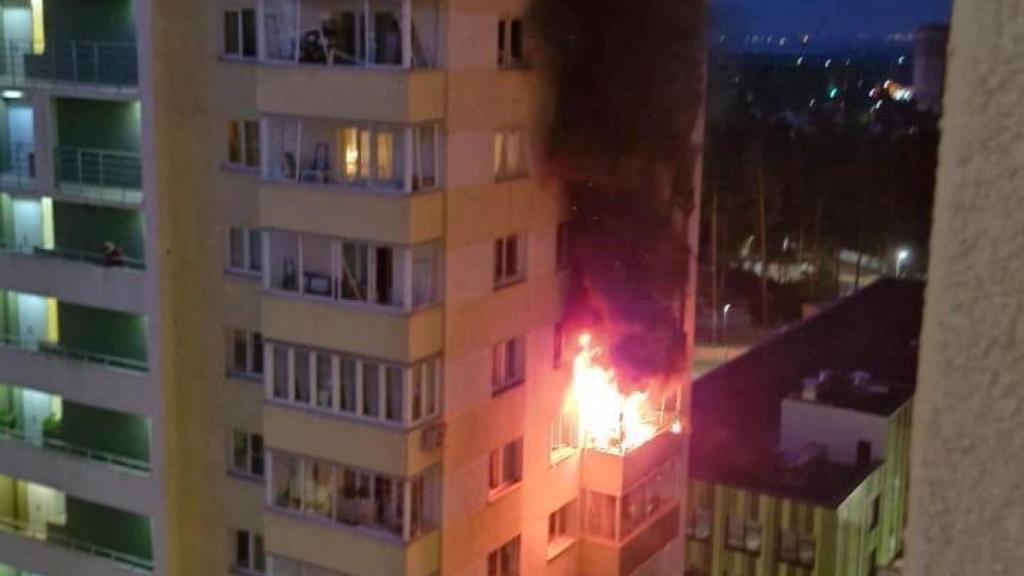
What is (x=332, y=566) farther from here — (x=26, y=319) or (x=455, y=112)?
(x=26, y=319)

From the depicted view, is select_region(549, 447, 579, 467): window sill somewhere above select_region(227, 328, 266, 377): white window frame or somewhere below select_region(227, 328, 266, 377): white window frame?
A: below

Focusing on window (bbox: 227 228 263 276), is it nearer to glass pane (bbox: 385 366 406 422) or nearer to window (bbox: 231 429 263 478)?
window (bbox: 231 429 263 478)

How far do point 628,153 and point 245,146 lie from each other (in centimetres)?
133

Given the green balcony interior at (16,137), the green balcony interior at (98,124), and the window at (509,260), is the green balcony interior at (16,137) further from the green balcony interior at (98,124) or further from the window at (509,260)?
the window at (509,260)

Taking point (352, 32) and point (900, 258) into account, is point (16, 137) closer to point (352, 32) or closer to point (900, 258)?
point (352, 32)

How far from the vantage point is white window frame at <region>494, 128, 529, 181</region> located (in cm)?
412

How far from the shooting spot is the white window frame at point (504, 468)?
4289 millimetres

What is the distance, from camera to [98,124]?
4.79m

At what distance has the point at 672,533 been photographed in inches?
199

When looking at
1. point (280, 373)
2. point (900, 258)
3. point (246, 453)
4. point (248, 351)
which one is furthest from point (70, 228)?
point (900, 258)

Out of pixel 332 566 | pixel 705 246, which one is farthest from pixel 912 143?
pixel 332 566

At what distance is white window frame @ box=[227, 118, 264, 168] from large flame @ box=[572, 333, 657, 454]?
1356 millimetres

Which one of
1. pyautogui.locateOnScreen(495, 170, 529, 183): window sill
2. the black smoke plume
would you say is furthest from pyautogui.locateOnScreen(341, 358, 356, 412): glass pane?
the black smoke plume

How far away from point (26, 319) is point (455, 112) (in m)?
2.30
